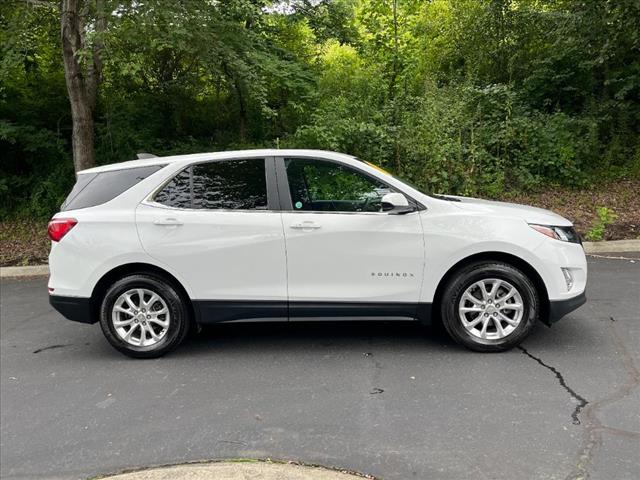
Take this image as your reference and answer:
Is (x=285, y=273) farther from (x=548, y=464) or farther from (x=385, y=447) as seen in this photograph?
(x=548, y=464)

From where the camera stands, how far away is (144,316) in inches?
182

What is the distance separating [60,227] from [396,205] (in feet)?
9.19

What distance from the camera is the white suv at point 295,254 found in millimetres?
4391

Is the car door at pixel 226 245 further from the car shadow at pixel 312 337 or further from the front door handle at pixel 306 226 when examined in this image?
the car shadow at pixel 312 337

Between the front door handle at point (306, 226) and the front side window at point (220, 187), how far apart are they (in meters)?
0.32

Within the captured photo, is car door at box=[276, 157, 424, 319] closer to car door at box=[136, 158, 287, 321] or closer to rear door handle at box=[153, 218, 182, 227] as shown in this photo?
car door at box=[136, 158, 287, 321]

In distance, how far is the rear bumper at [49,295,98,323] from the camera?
4.62 metres

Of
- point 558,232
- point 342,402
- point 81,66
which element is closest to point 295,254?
point 342,402

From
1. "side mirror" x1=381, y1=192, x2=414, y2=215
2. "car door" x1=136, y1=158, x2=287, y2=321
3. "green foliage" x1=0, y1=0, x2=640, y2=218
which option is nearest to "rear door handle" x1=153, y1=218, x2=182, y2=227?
"car door" x1=136, y1=158, x2=287, y2=321

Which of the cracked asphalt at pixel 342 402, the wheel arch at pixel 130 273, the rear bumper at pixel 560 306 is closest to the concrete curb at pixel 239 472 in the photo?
the cracked asphalt at pixel 342 402

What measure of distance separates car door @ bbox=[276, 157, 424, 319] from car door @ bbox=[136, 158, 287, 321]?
131 mm

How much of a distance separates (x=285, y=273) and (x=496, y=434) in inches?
79.0

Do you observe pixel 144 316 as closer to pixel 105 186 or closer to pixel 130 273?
pixel 130 273

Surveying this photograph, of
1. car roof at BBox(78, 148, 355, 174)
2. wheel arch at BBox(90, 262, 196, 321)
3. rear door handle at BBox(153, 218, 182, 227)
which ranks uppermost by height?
car roof at BBox(78, 148, 355, 174)
